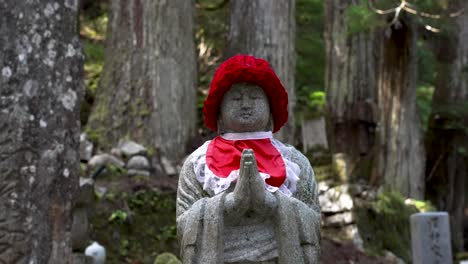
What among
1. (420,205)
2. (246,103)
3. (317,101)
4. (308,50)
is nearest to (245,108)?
(246,103)

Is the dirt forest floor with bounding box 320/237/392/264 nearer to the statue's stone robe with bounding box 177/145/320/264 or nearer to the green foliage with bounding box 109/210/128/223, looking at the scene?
the green foliage with bounding box 109/210/128/223

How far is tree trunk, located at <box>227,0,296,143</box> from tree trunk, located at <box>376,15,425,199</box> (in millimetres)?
3656

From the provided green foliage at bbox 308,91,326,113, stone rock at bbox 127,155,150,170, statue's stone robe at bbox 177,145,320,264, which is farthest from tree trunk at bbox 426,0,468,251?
statue's stone robe at bbox 177,145,320,264

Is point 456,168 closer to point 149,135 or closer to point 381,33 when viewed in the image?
point 381,33

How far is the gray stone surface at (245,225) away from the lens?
496 centimetres

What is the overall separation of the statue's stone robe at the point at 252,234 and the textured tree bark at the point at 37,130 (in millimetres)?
1286

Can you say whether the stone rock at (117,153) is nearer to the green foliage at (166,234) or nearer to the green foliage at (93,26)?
the green foliage at (166,234)

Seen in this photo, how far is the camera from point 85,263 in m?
7.78

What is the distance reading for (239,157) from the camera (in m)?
5.20

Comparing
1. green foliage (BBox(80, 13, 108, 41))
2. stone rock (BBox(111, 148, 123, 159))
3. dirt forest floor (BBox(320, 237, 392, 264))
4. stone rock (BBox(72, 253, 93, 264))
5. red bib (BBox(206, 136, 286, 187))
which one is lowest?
dirt forest floor (BBox(320, 237, 392, 264))

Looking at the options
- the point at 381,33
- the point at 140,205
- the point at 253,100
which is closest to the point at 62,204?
the point at 253,100

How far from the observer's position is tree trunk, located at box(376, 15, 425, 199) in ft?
49.6

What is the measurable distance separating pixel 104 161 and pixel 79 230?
2.54m

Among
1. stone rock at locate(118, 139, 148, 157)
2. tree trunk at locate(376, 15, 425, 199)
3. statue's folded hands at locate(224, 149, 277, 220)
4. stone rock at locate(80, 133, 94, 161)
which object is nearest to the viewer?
statue's folded hands at locate(224, 149, 277, 220)
